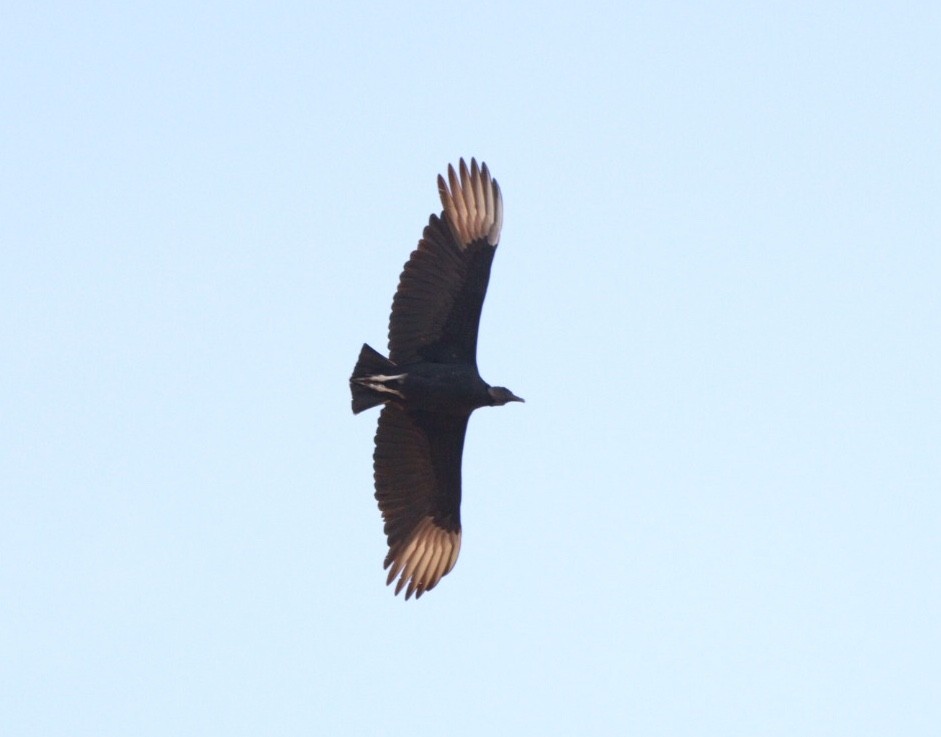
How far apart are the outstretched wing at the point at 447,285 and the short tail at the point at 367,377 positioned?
0.73ft

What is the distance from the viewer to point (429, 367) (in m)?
13.7

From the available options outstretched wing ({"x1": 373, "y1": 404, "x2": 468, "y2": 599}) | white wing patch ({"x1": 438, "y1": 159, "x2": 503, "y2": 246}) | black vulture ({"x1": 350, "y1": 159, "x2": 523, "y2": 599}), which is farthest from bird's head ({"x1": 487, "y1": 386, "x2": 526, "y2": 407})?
white wing patch ({"x1": 438, "y1": 159, "x2": 503, "y2": 246})

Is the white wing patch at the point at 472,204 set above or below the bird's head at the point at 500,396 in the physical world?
above

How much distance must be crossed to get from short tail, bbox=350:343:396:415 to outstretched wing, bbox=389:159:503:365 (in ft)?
0.73

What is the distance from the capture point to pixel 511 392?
1405 cm

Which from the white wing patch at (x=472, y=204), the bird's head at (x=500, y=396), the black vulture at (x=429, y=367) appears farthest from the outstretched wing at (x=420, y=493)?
the white wing patch at (x=472, y=204)

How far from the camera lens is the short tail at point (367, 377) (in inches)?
530

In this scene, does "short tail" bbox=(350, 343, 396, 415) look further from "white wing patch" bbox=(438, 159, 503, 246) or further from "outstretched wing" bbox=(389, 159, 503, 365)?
"white wing patch" bbox=(438, 159, 503, 246)

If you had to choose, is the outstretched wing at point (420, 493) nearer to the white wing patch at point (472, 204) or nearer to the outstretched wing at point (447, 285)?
the outstretched wing at point (447, 285)

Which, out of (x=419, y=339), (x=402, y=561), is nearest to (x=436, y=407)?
(x=419, y=339)

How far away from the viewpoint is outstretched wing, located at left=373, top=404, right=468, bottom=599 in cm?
1433

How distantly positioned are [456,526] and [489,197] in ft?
9.44

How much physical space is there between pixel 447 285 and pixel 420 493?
76.8 inches

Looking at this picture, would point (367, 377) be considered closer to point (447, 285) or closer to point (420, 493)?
point (447, 285)
